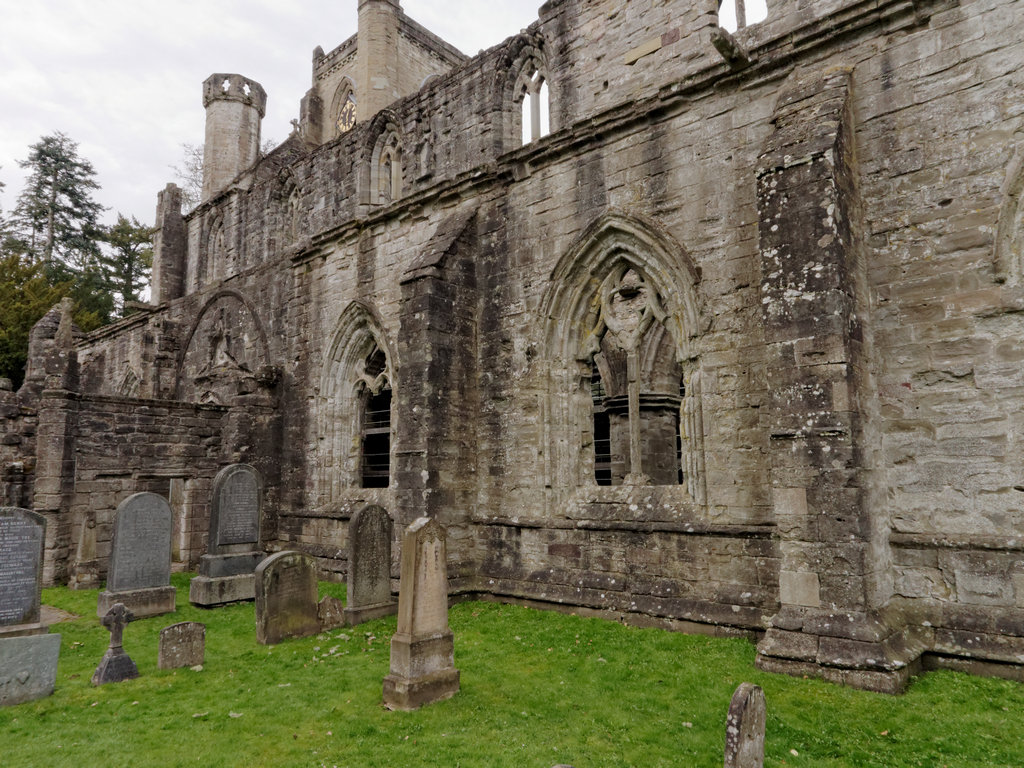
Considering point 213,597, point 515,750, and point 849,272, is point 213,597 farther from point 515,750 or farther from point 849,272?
point 849,272

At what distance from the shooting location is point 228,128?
20172 millimetres

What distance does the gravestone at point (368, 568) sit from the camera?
8258 mm

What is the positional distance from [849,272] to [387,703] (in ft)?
17.5

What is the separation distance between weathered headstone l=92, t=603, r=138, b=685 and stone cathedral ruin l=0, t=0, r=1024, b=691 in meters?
3.61

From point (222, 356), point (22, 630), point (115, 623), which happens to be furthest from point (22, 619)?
point (222, 356)

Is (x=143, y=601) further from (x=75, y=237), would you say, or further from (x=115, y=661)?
(x=75, y=237)

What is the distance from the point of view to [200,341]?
54.5 ft

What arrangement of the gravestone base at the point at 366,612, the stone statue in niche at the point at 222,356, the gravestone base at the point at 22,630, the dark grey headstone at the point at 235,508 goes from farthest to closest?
the stone statue in niche at the point at 222,356 → the dark grey headstone at the point at 235,508 → the gravestone base at the point at 366,612 → the gravestone base at the point at 22,630

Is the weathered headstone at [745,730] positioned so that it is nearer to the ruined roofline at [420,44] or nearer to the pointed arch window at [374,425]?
the pointed arch window at [374,425]

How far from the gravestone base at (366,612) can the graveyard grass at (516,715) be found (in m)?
1.13

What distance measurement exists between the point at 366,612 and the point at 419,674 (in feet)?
10.5

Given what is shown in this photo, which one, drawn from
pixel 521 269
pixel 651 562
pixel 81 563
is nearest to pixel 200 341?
pixel 81 563

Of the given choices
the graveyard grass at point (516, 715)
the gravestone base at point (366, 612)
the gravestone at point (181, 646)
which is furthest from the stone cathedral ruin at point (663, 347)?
the gravestone at point (181, 646)

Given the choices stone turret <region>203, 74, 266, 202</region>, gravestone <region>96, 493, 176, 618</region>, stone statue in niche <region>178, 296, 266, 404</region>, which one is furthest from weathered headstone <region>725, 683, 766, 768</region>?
stone turret <region>203, 74, 266, 202</region>
